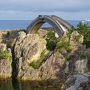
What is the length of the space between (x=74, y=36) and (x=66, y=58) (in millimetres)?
9037

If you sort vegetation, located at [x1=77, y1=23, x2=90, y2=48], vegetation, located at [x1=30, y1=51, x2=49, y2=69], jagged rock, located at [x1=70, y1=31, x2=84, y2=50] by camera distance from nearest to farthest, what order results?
1. vegetation, located at [x1=77, y1=23, x2=90, y2=48]
2. jagged rock, located at [x1=70, y1=31, x2=84, y2=50]
3. vegetation, located at [x1=30, y1=51, x2=49, y2=69]

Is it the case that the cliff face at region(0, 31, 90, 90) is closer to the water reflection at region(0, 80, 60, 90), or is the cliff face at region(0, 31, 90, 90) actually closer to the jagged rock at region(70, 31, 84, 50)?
the jagged rock at region(70, 31, 84, 50)

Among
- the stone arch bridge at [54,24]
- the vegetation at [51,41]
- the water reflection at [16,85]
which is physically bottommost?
the water reflection at [16,85]

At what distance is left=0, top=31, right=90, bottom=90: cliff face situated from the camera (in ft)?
353

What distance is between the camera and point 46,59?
11656cm

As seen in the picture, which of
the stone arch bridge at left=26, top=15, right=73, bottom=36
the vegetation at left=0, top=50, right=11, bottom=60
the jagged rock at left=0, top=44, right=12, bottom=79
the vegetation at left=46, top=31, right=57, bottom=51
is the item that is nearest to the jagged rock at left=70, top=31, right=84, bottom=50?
the vegetation at left=46, top=31, right=57, bottom=51

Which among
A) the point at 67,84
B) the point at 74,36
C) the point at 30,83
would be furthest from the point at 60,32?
the point at 67,84

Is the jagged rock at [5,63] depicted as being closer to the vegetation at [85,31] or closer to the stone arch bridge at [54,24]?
the stone arch bridge at [54,24]

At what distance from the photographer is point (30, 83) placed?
107125 millimetres

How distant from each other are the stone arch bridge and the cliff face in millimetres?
6338

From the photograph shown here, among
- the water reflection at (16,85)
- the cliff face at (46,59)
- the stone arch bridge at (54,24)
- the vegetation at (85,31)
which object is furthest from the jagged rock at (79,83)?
the stone arch bridge at (54,24)

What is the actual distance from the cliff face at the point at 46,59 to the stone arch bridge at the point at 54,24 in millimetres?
6338

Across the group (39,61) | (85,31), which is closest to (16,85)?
(39,61)

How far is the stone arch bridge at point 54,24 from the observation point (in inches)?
5056
